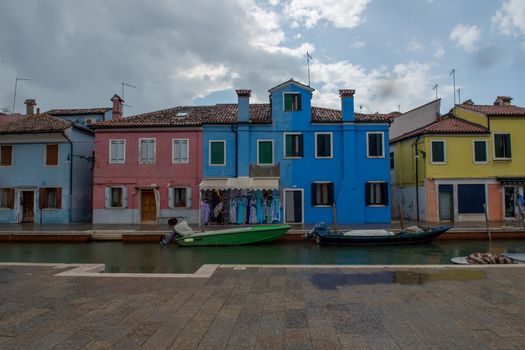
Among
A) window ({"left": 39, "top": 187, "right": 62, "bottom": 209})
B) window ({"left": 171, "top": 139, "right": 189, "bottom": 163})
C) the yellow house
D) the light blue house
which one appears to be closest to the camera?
window ({"left": 171, "top": 139, "right": 189, "bottom": 163})

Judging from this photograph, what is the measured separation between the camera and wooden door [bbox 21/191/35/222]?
23328 millimetres

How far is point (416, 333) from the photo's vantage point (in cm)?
488

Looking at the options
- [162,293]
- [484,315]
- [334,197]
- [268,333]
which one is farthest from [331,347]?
[334,197]

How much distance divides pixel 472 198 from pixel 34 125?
25.8 metres

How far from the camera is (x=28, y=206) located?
2350cm

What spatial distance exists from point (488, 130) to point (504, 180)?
2943 mm

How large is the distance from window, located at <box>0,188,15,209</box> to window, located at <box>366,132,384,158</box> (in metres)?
20.7

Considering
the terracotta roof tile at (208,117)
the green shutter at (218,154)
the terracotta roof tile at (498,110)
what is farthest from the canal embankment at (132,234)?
the terracotta roof tile at (498,110)

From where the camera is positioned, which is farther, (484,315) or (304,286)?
(304,286)

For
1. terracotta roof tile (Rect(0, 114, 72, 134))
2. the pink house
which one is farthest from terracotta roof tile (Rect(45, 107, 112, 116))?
the pink house

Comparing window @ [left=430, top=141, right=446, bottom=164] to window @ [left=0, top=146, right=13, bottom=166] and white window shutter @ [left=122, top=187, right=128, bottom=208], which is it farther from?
window @ [left=0, top=146, right=13, bottom=166]

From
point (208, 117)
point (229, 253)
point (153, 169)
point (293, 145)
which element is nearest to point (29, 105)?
point (153, 169)

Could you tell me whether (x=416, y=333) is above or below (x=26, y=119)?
below

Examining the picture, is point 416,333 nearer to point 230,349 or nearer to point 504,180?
point 230,349
